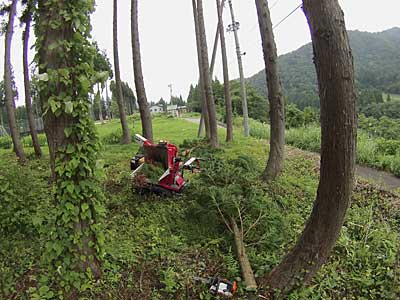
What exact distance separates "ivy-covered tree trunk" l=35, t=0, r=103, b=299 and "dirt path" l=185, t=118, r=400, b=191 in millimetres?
5500

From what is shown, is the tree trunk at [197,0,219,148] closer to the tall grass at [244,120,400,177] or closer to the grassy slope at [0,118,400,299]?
the tall grass at [244,120,400,177]

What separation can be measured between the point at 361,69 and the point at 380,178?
41.9m

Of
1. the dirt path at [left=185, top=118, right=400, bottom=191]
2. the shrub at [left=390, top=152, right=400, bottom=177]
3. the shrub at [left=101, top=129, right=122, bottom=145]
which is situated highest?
the shrub at [left=101, top=129, right=122, bottom=145]

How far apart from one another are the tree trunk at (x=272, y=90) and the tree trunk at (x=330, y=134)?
10.1 feet

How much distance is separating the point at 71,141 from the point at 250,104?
32.9 m

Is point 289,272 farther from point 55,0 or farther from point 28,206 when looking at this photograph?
point 55,0

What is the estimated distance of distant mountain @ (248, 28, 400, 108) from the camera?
113 feet

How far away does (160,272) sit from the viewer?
119 inches

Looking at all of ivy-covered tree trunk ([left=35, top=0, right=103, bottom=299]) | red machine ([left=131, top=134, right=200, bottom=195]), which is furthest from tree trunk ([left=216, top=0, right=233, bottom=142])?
ivy-covered tree trunk ([left=35, top=0, right=103, bottom=299])

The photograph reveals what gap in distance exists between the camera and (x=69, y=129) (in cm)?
249

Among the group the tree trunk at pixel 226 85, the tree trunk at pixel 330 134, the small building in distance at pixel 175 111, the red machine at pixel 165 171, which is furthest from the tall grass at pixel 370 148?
the small building in distance at pixel 175 111

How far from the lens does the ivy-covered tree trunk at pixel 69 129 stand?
2447mm

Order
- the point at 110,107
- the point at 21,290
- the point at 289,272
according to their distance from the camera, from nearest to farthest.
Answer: the point at 21,290
the point at 289,272
the point at 110,107

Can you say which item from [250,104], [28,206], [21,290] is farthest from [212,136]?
[250,104]
